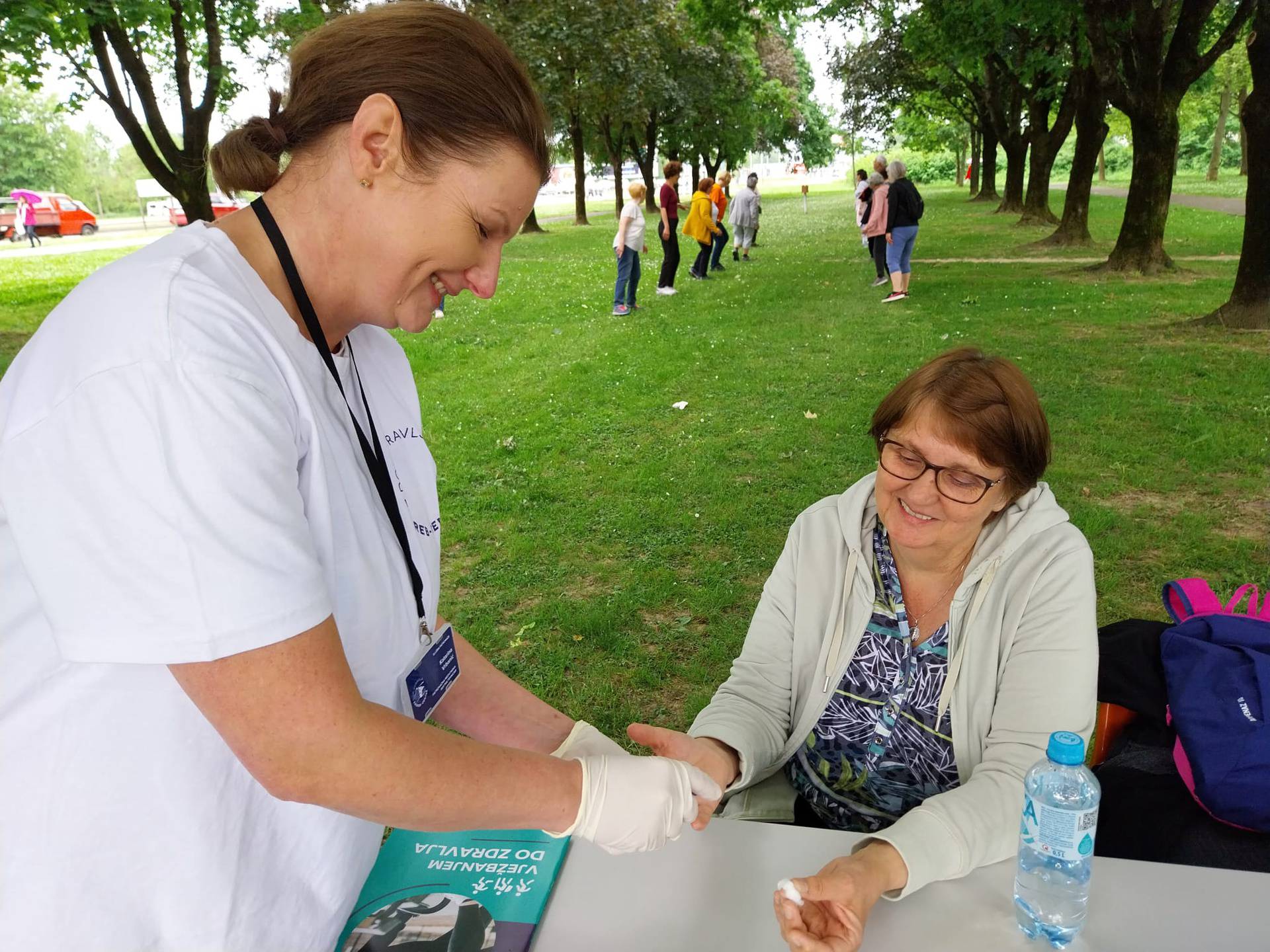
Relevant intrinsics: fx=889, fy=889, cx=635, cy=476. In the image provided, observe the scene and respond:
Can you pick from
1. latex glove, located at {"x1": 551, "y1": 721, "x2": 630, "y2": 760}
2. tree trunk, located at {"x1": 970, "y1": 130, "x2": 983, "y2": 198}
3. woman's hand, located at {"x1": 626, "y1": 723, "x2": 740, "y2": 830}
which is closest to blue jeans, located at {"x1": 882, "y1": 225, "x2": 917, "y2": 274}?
woman's hand, located at {"x1": 626, "y1": 723, "x2": 740, "y2": 830}

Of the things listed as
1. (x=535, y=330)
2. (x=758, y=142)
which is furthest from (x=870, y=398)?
(x=758, y=142)

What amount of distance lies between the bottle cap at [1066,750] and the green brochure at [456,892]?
74 cm

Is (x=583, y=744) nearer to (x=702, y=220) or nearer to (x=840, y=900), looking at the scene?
(x=840, y=900)

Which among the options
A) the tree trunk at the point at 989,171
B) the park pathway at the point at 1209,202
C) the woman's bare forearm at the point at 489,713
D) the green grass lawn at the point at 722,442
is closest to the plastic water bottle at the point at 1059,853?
the woman's bare forearm at the point at 489,713

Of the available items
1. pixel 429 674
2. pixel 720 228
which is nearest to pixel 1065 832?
pixel 429 674

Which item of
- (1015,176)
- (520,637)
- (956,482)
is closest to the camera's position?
(956,482)

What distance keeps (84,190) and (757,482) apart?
66.7 m

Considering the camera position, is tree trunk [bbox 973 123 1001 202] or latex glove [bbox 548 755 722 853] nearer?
latex glove [bbox 548 755 722 853]

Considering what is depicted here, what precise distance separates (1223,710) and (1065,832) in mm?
792

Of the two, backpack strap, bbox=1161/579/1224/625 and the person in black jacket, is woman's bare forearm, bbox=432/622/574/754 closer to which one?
backpack strap, bbox=1161/579/1224/625

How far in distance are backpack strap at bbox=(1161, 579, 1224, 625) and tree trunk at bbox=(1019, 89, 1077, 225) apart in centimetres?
2219

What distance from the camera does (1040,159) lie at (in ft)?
73.4

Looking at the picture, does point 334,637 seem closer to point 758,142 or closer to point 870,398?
point 870,398

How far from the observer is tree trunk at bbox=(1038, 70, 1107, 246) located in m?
16.1
